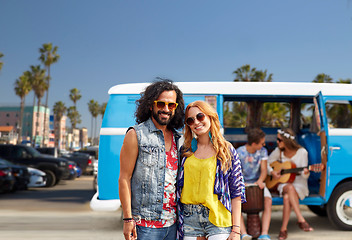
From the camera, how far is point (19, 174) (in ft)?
42.5

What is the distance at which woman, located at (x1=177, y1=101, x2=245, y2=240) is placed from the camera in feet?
8.81

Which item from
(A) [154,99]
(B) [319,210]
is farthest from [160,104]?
(B) [319,210]

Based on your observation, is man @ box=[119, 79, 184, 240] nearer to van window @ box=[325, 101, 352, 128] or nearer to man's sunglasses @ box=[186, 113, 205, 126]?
man's sunglasses @ box=[186, 113, 205, 126]

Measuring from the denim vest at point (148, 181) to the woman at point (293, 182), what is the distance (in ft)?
13.5

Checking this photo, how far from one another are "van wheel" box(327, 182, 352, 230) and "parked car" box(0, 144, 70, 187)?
10.8 m

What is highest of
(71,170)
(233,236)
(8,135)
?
(233,236)

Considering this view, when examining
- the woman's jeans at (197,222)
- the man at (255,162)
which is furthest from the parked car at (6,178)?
the woman's jeans at (197,222)

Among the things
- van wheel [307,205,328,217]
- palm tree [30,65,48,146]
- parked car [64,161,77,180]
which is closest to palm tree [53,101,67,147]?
palm tree [30,65,48,146]

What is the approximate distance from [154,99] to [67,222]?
19.8 ft

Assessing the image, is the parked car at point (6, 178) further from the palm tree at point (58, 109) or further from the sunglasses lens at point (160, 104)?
the palm tree at point (58, 109)

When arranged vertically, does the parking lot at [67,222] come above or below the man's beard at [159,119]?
below

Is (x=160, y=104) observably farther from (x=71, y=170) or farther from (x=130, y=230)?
(x=71, y=170)

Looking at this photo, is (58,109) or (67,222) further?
(58,109)

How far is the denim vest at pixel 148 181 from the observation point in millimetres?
2615
